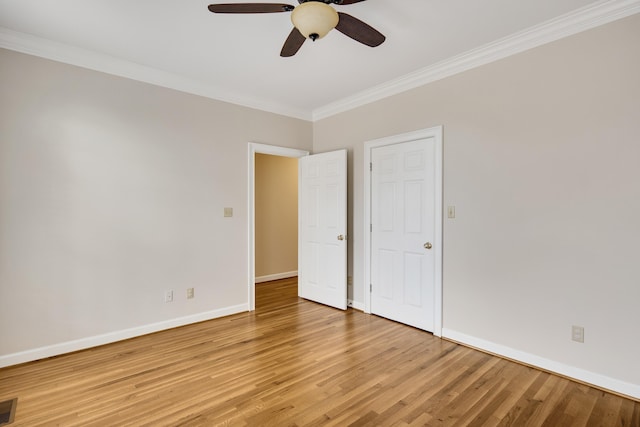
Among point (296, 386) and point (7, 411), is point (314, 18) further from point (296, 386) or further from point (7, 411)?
point (7, 411)

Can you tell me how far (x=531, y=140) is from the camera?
104 inches

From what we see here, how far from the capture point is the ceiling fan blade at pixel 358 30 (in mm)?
1979

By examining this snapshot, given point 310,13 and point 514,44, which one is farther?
point 514,44

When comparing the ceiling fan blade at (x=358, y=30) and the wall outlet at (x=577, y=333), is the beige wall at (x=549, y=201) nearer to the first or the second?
the wall outlet at (x=577, y=333)

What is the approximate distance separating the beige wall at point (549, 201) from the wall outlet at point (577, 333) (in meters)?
0.03

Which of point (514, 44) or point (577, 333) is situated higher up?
point (514, 44)

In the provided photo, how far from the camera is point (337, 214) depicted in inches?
163

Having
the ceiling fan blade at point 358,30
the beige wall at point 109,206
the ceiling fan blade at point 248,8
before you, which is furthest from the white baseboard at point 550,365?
the ceiling fan blade at point 248,8

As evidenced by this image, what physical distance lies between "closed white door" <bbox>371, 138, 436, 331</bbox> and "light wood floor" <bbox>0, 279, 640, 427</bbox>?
1.30 feet

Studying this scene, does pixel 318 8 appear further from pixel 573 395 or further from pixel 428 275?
pixel 573 395

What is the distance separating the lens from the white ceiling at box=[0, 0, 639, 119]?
229 cm

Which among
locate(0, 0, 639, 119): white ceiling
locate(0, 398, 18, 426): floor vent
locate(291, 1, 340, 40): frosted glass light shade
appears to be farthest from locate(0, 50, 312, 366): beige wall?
locate(291, 1, 340, 40): frosted glass light shade

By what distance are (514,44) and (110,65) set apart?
372 centimetres

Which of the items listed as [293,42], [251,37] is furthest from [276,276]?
[293,42]
